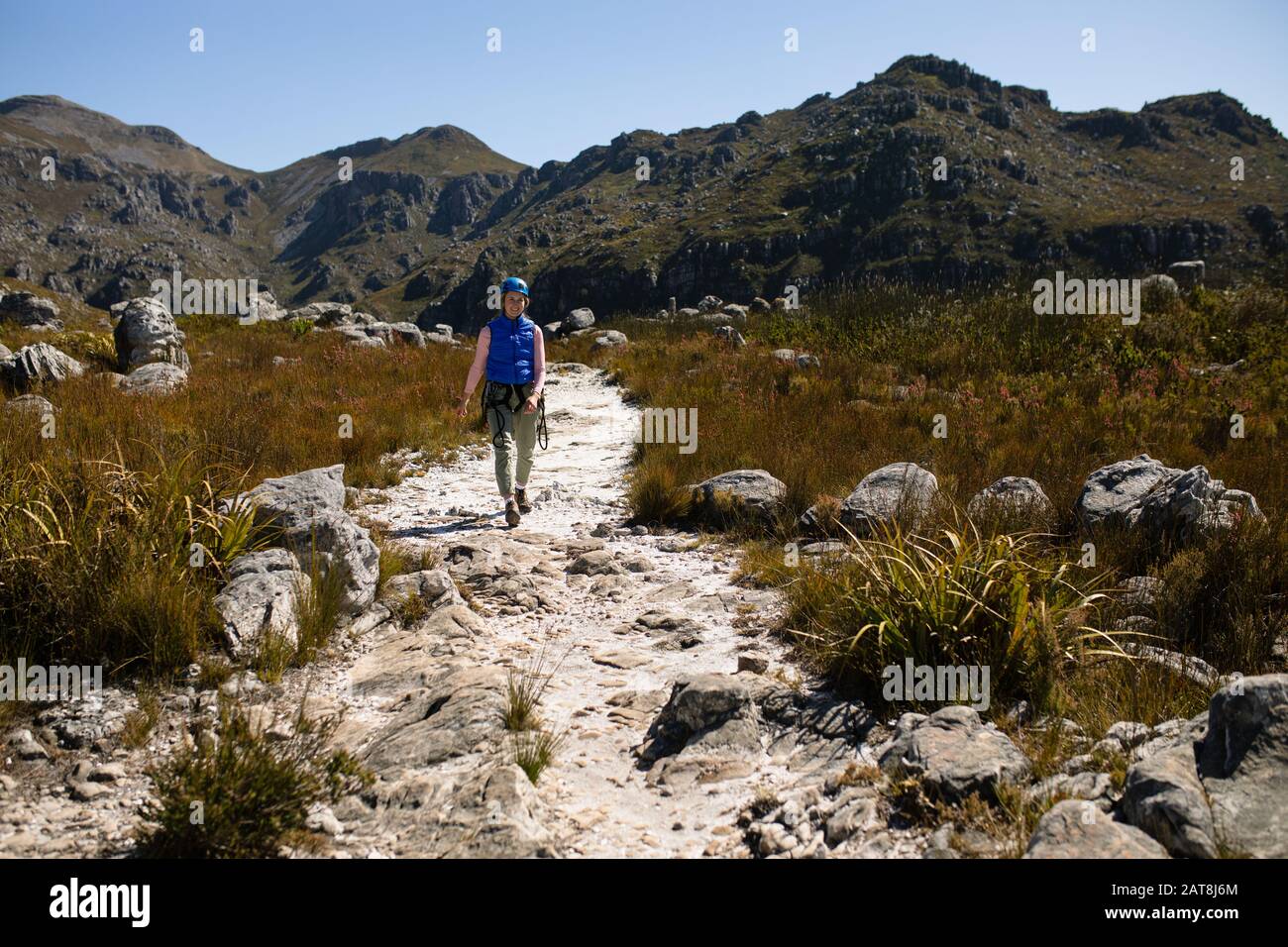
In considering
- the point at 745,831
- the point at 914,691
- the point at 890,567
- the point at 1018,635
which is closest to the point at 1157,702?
the point at 1018,635

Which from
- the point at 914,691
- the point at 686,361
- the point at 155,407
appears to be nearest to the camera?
the point at 914,691

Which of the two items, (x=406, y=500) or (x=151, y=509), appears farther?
(x=406, y=500)

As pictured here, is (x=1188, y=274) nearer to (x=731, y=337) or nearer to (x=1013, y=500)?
(x=731, y=337)

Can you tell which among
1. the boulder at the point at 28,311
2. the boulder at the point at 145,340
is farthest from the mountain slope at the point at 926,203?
the boulder at the point at 145,340

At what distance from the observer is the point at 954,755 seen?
9.28 feet

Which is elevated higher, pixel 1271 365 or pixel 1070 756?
pixel 1271 365

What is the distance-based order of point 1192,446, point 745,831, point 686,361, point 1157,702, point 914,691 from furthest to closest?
point 686,361 < point 1192,446 < point 914,691 < point 1157,702 < point 745,831

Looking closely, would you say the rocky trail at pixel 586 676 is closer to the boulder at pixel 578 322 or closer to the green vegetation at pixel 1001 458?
the green vegetation at pixel 1001 458

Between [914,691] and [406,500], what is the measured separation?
6.24 metres

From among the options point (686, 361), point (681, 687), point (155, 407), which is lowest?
point (681, 687)

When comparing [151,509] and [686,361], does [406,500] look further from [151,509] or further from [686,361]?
[686,361]

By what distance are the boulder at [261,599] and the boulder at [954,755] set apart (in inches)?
133

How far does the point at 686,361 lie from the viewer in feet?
55.5

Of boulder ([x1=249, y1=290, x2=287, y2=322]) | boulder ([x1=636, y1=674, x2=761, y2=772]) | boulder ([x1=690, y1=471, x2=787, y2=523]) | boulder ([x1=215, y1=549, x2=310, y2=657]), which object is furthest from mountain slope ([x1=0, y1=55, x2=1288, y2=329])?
boulder ([x1=636, y1=674, x2=761, y2=772])
